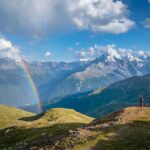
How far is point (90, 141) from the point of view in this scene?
206 ft

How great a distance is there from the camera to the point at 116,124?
251 ft

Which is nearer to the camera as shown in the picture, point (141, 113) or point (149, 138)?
point (149, 138)

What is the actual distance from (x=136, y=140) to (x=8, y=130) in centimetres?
9323

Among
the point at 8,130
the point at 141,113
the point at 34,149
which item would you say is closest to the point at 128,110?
the point at 141,113

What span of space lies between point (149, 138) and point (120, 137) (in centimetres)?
608

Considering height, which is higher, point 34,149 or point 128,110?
point 128,110

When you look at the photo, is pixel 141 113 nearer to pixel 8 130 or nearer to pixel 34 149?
pixel 34 149

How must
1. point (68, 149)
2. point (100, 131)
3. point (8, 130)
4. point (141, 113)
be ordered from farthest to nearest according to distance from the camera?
point (8, 130), point (141, 113), point (100, 131), point (68, 149)

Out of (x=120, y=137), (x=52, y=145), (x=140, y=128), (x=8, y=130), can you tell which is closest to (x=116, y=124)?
(x=140, y=128)

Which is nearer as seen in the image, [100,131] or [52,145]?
[52,145]

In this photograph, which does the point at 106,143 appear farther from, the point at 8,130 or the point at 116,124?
the point at 8,130

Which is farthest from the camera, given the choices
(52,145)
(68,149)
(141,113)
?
(141,113)

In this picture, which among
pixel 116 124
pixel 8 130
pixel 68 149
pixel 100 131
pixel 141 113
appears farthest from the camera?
pixel 8 130

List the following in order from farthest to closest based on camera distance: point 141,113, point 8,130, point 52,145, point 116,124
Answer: point 8,130
point 141,113
point 116,124
point 52,145
